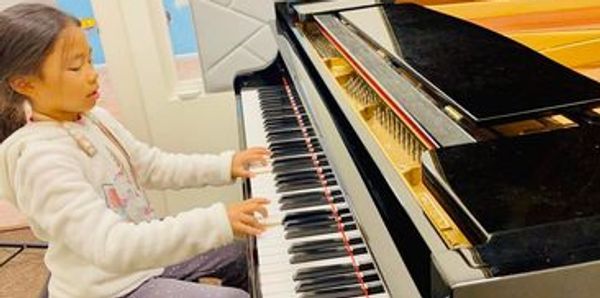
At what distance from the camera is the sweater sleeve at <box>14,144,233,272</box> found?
1.25m

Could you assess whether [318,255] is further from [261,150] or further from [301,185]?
[261,150]

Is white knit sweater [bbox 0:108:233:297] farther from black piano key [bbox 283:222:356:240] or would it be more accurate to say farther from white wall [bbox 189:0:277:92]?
white wall [bbox 189:0:277:92]

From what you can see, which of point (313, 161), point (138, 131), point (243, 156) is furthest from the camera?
point (138, 131)

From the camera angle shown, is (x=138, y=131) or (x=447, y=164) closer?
(x=447, y=164)

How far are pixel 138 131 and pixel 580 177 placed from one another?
84.4 inches

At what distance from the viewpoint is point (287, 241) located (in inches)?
47.2

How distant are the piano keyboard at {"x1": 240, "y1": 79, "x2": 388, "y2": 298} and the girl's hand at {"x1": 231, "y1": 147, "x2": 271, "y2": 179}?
0.09 ft

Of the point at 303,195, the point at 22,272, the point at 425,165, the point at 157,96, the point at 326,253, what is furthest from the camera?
the point at 22,272

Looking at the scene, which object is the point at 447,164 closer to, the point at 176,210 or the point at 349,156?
the point at 349,156

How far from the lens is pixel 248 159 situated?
1.57 metres

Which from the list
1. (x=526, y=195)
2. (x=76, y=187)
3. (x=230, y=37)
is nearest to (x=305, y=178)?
(x=76, y=187)

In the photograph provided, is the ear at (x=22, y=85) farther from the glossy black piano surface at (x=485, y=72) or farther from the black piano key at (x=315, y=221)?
the glossy black piano surface at (x=485, y=72)

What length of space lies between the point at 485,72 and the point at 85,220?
2.84ft

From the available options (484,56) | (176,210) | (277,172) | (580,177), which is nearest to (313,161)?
(277,172)
